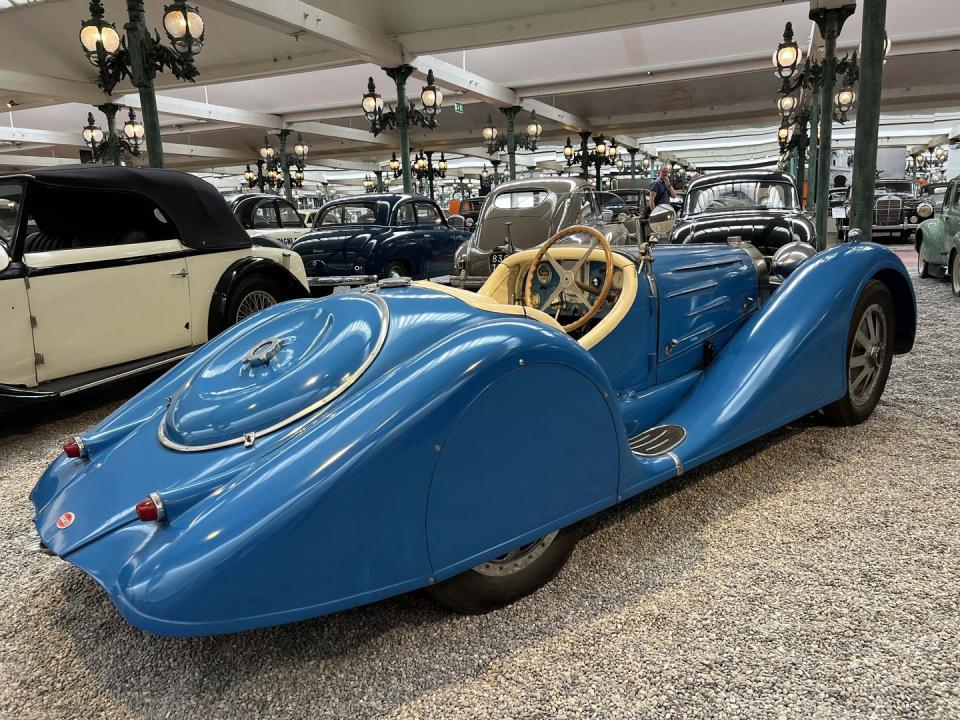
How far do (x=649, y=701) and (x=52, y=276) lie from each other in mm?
4410

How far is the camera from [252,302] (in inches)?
240

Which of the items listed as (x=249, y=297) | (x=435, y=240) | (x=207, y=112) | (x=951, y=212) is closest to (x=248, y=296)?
(x=249, y=297)

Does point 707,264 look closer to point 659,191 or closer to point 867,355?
point 867,355

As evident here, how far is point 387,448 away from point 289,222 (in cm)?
1151

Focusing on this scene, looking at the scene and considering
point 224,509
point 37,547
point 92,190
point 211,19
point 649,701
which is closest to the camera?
point 224,509

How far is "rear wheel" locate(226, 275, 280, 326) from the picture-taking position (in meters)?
5.75

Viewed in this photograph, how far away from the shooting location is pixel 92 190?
4910 mm

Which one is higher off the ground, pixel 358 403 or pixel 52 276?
pixel 52 276

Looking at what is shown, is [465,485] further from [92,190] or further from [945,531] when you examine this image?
[92,190]

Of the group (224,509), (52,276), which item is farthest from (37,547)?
(52,276)

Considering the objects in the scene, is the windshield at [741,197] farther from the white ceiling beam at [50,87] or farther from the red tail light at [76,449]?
the white ceiling beam at [50,87]

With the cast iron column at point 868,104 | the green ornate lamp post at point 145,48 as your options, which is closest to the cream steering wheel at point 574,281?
the cast iron column at point 868,104

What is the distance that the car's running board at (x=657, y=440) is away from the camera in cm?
274

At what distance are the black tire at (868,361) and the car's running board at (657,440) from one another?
1292 millimetres
